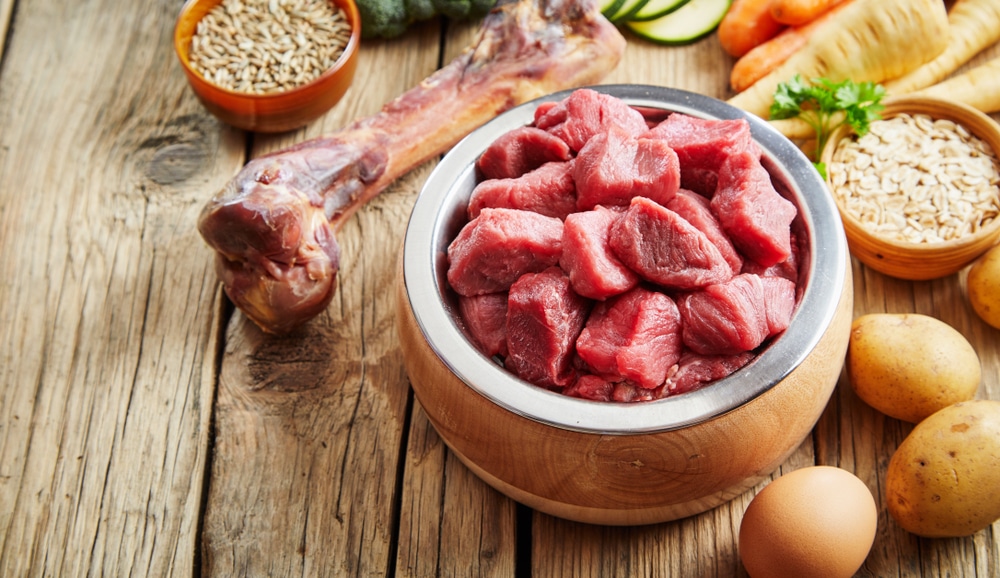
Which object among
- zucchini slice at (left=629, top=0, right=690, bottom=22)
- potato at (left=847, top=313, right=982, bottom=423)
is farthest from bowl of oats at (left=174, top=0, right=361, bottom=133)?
potato at (left=847, top=313, right=982, bottom=423)

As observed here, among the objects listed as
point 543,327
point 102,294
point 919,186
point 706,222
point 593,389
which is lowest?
point 102,294

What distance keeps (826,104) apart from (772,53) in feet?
1.45

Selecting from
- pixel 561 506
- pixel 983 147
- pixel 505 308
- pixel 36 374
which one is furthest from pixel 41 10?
pixel 983 147

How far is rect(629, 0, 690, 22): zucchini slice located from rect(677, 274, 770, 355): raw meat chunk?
1.60 metres

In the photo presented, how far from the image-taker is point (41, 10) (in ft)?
11.2

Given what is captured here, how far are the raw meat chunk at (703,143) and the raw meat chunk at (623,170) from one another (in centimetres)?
11

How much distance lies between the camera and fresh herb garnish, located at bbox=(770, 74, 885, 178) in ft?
8.74

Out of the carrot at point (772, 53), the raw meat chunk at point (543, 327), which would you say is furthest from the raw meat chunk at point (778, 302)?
the carrot at point (772, 53)

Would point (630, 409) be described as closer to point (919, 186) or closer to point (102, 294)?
point (919, 186)

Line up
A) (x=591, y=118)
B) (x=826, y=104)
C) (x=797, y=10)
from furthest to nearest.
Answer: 1. (x=797, y=10)
2. (x=826, y=104)
3. (x=591, y=118)

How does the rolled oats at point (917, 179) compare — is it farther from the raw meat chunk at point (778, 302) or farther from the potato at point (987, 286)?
the raw meat chunk at point (778, 302)

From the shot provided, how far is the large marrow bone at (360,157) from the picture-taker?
242 cm

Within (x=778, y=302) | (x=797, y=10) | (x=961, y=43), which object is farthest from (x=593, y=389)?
(x=961, y=43)

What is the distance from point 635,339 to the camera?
6.12 ft
